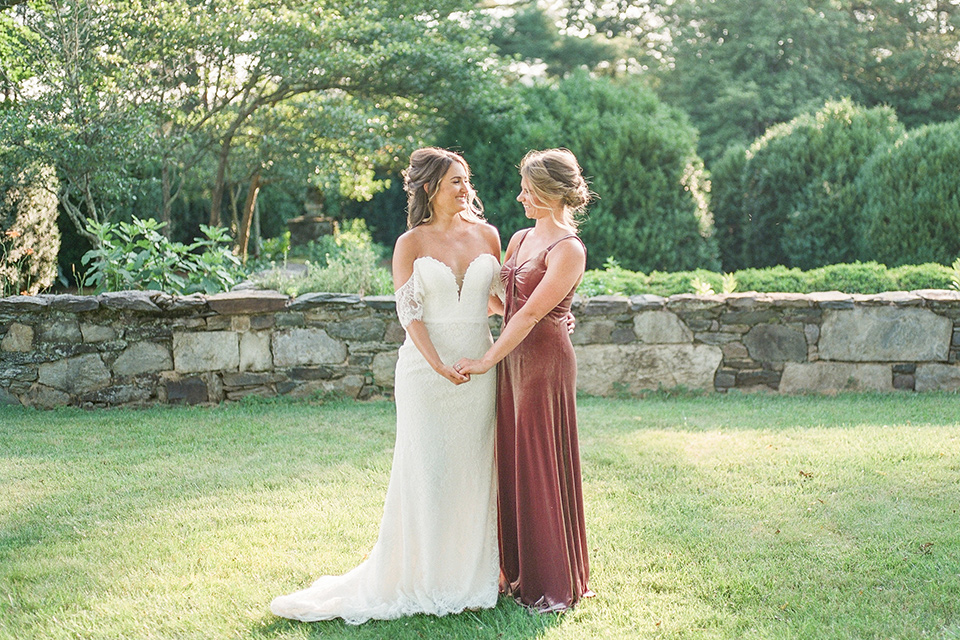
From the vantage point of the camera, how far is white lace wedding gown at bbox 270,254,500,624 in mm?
3137

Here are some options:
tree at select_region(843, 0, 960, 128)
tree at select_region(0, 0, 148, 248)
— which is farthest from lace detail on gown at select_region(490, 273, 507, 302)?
tree at select_region(843, 0, 960, 128)

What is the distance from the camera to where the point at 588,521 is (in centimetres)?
406

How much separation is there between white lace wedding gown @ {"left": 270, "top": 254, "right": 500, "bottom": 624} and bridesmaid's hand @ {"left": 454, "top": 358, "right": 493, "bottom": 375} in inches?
2.5

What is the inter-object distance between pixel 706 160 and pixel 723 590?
17847mm

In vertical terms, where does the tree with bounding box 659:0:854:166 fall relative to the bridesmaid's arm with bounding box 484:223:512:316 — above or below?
Result: above

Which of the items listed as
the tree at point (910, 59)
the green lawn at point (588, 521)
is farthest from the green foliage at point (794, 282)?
the tree at point (910, 59)

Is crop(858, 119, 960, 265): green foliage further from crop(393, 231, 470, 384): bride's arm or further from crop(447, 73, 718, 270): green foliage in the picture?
crop(393, 231, 470, 384): bride's arm

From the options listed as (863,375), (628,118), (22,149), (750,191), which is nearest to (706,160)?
(750,191)

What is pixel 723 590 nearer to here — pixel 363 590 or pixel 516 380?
pixel 516 380

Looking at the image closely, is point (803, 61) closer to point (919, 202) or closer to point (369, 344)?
point (919, 202)

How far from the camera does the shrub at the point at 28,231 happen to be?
8031 mm

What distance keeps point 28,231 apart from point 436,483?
7.03 metres

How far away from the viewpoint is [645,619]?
10.00 feet

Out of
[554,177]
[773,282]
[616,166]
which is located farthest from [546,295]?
[616,166]
